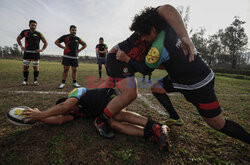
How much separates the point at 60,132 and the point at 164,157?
4.67 ft

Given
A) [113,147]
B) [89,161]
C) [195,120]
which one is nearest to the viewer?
[89,161]

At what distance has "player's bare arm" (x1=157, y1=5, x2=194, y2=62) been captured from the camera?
1371 millimetres

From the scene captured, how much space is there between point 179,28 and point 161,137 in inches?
52.3

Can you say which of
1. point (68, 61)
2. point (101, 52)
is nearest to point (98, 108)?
point (68, 61)

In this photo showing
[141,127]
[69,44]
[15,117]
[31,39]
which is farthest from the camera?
[69,44]

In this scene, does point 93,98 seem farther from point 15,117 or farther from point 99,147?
point 15,117

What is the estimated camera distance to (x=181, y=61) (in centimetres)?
143

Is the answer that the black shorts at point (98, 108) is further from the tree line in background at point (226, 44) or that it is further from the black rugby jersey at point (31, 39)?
the tree line in background at point (226, 44)

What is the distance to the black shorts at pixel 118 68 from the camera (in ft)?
6.08

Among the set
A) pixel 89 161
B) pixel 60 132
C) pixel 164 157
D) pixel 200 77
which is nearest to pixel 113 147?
pixel 89 161

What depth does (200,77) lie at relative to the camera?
146 cm

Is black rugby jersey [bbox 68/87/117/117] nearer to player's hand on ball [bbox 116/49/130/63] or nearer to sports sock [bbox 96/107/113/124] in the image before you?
sports sock [bbox 96/107/113/124]

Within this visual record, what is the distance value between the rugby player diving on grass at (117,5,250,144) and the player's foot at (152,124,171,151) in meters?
0.55

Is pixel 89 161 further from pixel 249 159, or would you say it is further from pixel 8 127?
pixel 249 159
